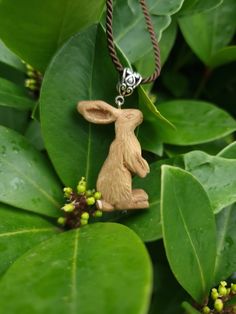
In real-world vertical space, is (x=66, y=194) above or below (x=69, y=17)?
below

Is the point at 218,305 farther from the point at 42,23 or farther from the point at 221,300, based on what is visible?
the point at 42,23

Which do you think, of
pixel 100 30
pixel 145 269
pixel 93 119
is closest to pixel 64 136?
pixel 93 119

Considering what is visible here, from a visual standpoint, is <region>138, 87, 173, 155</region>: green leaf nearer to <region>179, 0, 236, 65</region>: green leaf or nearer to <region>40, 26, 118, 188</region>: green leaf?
<region>40, 26, 118, 188</region>: green leaf

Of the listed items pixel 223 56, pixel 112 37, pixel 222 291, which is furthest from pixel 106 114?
pixel 223 56

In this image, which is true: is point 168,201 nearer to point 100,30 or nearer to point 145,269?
point 145,269

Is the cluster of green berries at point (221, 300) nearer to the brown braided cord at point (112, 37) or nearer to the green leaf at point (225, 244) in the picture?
the green leaf at point (225, 244)

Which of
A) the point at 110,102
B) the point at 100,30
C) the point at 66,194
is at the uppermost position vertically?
the point at 100,30

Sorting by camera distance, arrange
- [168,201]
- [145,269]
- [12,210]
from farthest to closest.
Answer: [12,210] → [168,201] → [145,269]
